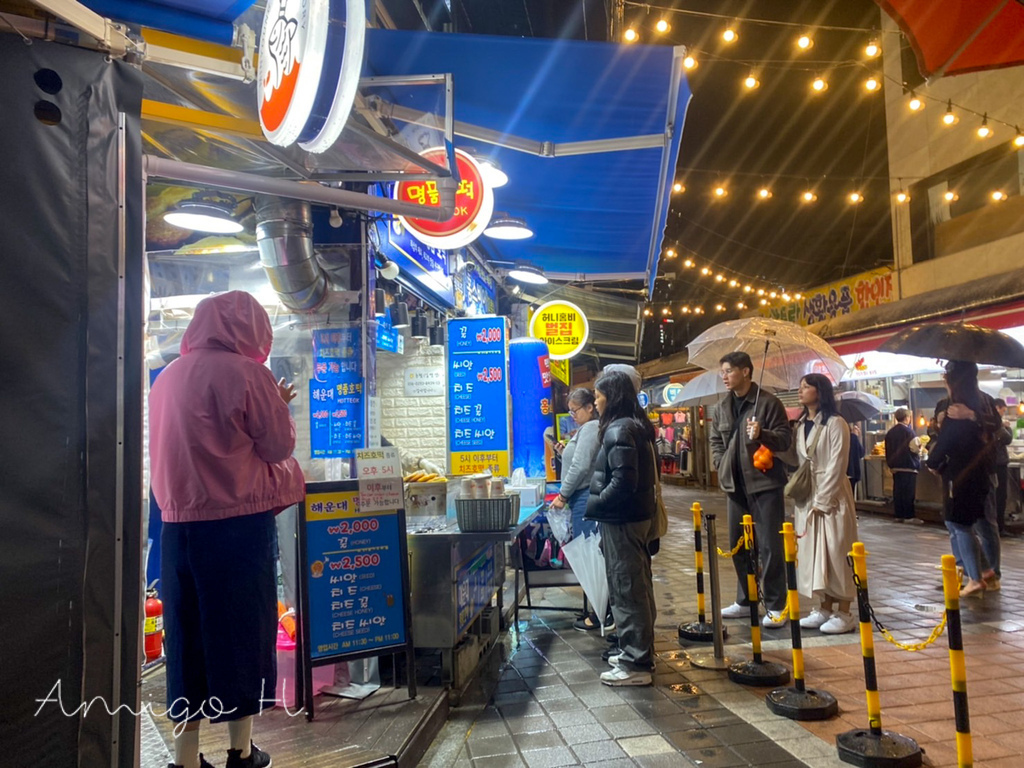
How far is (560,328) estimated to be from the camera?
41.8ft

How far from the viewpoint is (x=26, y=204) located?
2.27 metres

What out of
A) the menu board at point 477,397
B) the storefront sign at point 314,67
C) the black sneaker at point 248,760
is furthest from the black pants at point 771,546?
the storefront sign at point 314,67

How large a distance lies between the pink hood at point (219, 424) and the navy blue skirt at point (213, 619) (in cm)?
12

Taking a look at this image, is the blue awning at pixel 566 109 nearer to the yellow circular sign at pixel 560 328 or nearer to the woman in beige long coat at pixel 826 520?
the woman in beige long coat at pixel 826 520

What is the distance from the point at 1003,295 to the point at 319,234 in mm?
10941

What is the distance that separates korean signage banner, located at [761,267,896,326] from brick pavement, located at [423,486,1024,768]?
44.6 feet

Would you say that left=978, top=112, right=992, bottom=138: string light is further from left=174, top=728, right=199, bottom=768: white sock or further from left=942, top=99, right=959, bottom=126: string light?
left=174, top=728, right=199, bottom=768: white sock

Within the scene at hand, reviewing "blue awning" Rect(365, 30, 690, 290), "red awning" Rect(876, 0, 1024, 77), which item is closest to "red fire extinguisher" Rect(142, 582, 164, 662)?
"blue awning" Rect(365, 30, 690, 290)

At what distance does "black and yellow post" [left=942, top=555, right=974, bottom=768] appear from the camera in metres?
3.15

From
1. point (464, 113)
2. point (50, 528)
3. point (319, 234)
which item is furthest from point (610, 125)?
point (50, 528)

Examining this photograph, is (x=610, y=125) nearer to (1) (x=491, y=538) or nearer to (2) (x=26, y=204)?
(1) (x=491, y=538)

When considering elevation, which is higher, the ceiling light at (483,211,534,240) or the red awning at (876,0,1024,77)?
the red awning at (876,0,1024,77)

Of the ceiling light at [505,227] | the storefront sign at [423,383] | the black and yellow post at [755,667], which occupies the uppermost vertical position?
the ceiling light at [505,227]

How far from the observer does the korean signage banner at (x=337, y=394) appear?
666cm
